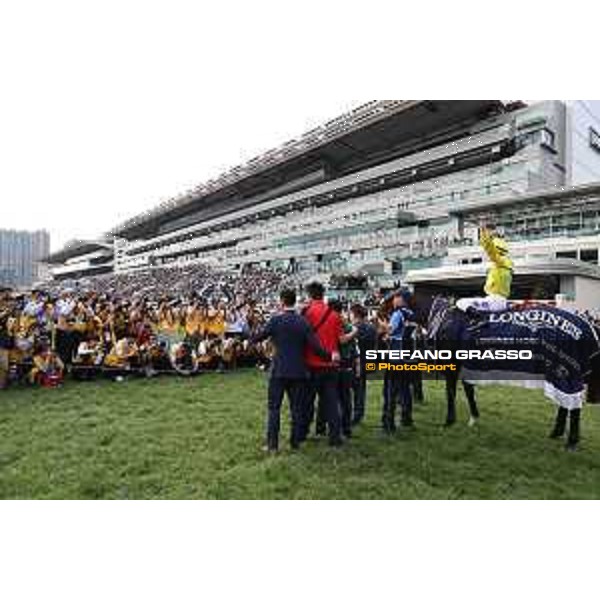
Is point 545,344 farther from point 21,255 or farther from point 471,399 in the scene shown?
point 21,255

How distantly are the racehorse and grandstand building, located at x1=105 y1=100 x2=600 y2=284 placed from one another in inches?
83.1

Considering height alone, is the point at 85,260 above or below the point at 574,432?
above

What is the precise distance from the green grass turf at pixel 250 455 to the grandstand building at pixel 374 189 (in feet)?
9.52

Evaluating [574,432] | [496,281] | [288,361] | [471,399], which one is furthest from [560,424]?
[288,361]

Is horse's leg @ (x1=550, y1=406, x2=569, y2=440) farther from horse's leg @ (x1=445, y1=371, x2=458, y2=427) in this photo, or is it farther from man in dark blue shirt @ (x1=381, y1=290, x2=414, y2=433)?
man in dark blue shirt @ (x1=381, y1=290, x2=414, y2=433)

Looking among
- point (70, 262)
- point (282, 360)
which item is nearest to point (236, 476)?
point (282, 360)

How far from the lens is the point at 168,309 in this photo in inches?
367

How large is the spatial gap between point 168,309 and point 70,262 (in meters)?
3.89

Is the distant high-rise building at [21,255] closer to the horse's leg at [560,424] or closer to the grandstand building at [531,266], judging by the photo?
the grandstand building at [531,266]

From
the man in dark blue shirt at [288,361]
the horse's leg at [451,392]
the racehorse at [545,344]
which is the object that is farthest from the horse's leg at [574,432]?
the man in dark blue shirt at [288,361]

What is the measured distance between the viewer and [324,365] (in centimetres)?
475

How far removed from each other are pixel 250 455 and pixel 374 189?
23846 mm

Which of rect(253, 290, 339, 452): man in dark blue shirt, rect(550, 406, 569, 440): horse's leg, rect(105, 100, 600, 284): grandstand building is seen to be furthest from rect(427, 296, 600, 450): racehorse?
rect(105, 100, 600, 284): grandstand building

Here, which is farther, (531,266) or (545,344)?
(531,266)
